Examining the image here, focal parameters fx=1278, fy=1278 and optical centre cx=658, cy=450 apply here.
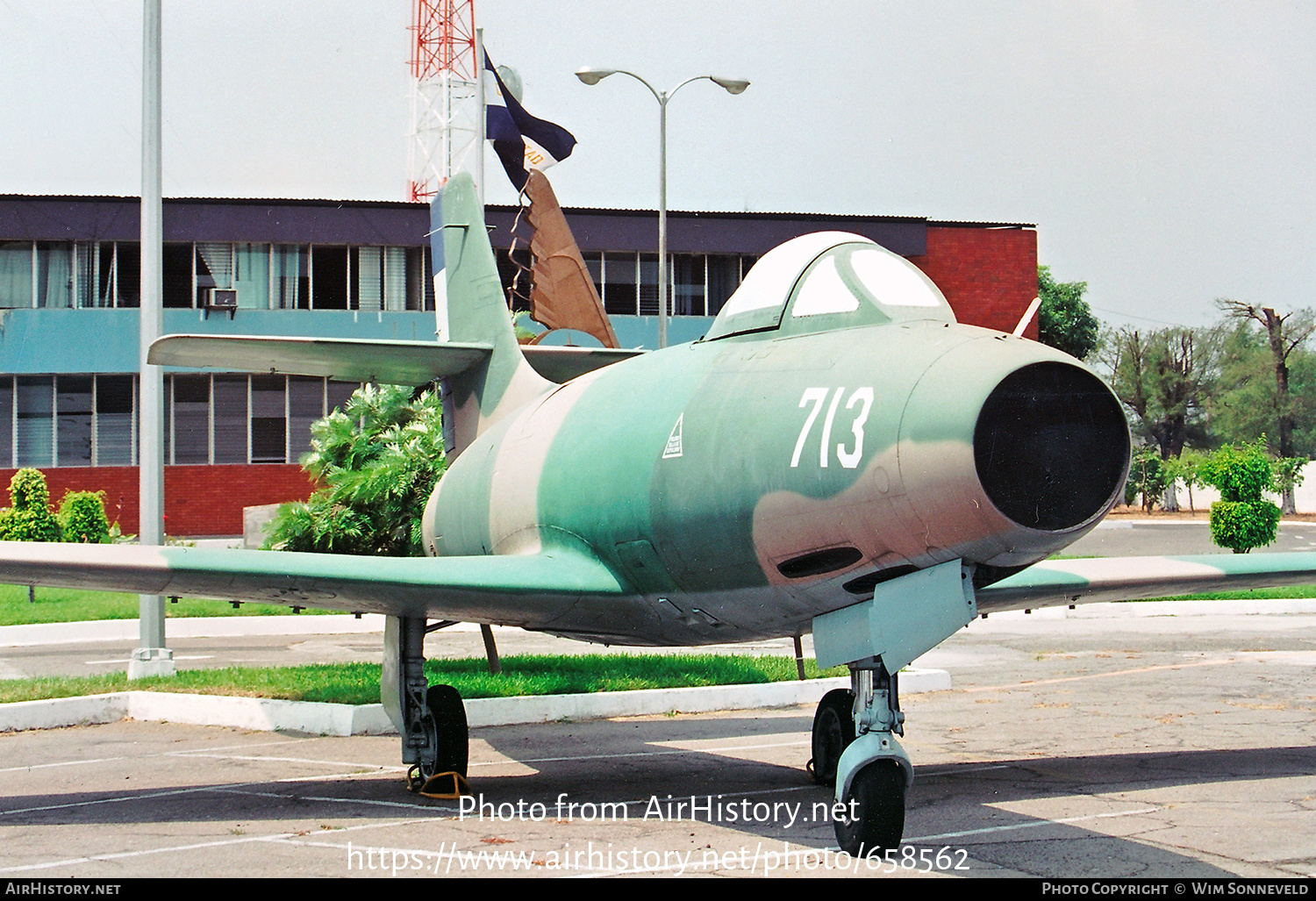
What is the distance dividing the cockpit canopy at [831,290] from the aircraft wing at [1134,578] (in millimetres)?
2320

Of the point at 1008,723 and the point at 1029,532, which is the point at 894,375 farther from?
the point at 1008,723

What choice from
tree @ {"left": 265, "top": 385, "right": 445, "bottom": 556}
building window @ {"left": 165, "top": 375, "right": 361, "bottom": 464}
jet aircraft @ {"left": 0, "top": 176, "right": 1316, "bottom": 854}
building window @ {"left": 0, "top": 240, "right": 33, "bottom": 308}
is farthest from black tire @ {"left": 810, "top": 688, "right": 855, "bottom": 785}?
building window @ {"left": 0, "top": 240, "right": 33, "bottom": 308}

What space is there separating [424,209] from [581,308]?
16.5m

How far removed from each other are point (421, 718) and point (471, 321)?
421cm

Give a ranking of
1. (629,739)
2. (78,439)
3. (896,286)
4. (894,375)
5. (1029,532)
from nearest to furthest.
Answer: (1029,532)
(894,375)
(896,286)
(629,739)
(78,439)

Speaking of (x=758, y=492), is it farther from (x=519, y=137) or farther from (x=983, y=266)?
(x=983, y=266)

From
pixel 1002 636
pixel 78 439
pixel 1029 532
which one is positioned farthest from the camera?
pixel 78 439

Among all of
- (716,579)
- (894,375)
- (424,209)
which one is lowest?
(716,579)

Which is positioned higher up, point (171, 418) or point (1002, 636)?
point (171, 418)

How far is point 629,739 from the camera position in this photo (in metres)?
11.2

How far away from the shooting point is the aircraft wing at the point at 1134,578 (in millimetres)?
8492

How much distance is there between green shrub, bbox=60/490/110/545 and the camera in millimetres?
Result: 24719

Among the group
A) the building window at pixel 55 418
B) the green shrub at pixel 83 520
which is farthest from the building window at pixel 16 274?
the green shrub at pixel 83 520

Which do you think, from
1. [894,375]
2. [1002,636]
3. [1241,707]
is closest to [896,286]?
[894,375]
